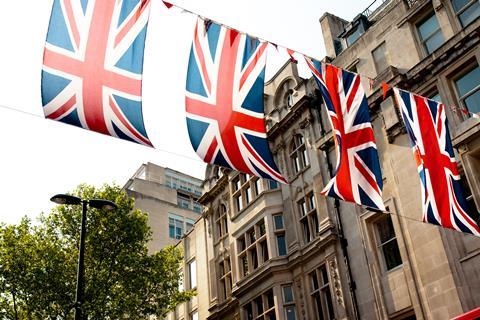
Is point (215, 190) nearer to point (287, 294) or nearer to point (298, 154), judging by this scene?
point (298, 154)

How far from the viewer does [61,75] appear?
11555mm

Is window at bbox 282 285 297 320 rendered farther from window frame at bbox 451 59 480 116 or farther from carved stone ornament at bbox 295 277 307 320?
window frame at bbox 451 59 480 116

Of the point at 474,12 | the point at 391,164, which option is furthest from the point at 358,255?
the point at 474,12

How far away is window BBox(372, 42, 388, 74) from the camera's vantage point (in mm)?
24672

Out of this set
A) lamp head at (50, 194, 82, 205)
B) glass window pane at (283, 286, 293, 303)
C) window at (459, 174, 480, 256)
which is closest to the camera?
lamp head at (50, 194, 82, 205)

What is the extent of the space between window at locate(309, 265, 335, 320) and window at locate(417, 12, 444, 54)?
10525 millimetres

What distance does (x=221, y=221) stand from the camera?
33.6 meters

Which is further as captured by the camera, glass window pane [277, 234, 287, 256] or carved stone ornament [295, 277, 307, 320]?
glass window pane [277, 234, 287, 256]

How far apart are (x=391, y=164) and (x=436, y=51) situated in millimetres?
4807

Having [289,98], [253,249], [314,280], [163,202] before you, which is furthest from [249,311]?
[163,202]

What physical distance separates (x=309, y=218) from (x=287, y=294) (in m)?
3.74

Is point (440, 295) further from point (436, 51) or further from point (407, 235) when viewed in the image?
point (436, 51)

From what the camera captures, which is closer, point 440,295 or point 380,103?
point 440,295

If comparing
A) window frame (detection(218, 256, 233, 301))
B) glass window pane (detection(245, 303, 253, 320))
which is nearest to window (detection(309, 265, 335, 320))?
glass window pane (detection(245, 303, 253, 320))
